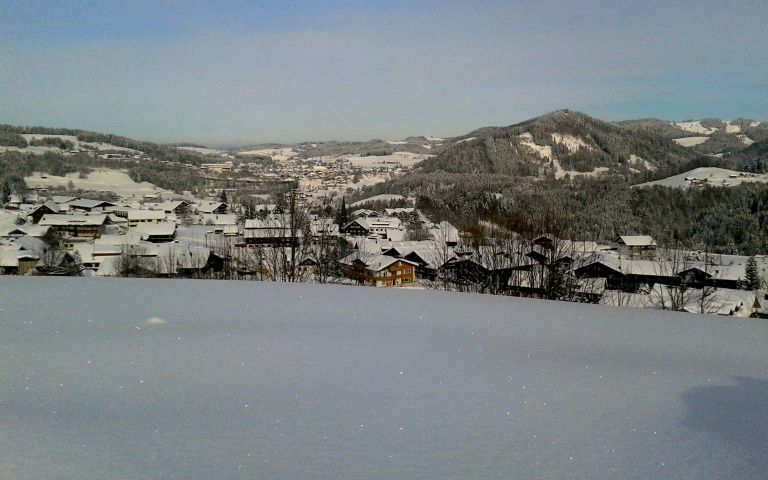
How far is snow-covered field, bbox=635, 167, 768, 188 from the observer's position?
38.5 metres

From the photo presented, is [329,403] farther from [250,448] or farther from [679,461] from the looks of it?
[679,461]

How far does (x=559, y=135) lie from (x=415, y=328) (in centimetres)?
8192

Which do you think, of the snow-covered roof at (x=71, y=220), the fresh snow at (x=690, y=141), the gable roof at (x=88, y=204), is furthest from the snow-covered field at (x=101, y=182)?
the fresh snow at (x=690, y=141)

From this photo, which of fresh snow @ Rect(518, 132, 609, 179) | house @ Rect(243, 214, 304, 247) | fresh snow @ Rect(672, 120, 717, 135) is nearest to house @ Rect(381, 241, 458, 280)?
house @ Rect(243, 214, 304, 247)

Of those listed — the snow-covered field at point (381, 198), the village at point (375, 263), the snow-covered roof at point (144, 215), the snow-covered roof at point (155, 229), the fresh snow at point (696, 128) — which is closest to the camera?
the village at point (375, 263)

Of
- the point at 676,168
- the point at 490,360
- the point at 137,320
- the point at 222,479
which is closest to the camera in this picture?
the point at 222,479

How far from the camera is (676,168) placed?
2143 inches

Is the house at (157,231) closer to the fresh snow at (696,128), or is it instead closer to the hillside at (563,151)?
the hillside at (563,151)

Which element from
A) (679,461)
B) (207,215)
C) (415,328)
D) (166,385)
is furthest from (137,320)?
(207,215)

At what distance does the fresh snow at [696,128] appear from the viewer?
102338 millimetres

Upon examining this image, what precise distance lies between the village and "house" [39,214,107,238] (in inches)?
1.6

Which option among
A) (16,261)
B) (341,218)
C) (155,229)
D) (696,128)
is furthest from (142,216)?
(696,128)

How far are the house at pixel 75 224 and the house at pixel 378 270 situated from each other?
9.09 meters

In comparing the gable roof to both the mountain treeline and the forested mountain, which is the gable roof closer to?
the mountain treeline
